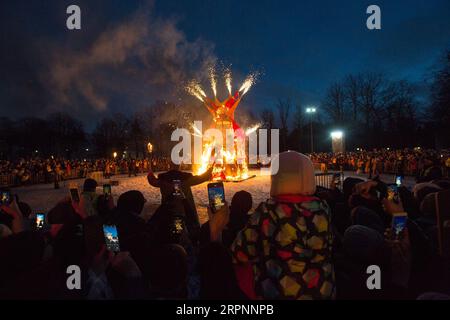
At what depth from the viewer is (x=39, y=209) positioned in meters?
13.5

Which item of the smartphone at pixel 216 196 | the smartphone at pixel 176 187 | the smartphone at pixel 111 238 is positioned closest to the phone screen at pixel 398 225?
the smartphone at pixel 216 196

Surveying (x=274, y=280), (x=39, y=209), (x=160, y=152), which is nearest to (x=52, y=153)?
(x=160, y=152)

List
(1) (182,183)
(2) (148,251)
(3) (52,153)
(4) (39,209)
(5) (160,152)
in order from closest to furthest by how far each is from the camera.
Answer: (2) (148,251), (1) (182,183), (4) (39,209), (5) (160,152), (3) (52,153)

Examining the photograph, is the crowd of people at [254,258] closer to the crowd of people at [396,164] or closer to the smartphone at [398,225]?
the smartphone at [398,225]

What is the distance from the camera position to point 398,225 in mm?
3076

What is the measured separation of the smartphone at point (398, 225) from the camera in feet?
10.0

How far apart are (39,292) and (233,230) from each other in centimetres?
213

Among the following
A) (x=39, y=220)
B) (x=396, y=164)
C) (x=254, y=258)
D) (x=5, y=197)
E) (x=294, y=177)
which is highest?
(x=294, y=177)

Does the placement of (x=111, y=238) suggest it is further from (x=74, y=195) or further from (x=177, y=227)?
(x=74, y=195)

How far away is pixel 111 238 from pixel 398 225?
263cm

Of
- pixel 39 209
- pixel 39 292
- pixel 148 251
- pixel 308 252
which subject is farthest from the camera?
pixel 39 209

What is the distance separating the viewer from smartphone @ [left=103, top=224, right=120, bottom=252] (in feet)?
8.95

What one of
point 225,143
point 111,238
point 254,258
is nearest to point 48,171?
point 225,143
